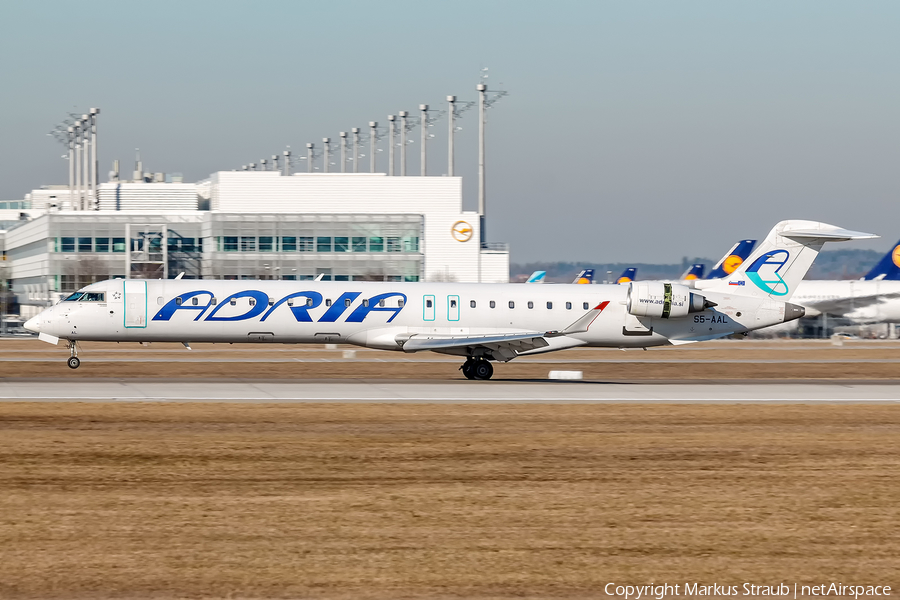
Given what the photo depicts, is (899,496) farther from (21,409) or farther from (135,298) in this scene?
(135,298)

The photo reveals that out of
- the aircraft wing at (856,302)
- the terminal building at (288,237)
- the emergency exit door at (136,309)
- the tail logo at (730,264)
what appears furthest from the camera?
the terminal building at (288,237)

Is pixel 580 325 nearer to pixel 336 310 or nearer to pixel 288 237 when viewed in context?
pixel 336 310

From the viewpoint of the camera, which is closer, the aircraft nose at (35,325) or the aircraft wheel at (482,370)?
the aircraft nose at (35,325)

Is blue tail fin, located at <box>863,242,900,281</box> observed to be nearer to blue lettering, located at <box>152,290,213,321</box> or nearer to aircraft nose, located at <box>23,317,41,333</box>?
blue lettering, located at <box>152,290,213,321</box>

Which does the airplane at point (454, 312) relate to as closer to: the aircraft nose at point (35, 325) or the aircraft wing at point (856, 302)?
the aircraft nose at point (35, 325)

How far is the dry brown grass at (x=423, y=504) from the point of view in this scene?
10.6m

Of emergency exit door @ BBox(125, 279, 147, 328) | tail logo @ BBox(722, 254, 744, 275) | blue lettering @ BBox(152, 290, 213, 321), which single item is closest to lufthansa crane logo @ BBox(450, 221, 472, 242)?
tail logo @ BBox(722, 254, 744, 275)

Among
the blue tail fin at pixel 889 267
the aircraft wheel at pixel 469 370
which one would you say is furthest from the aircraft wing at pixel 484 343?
the blue tail fin at pixel 889 267

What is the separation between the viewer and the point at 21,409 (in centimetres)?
2283

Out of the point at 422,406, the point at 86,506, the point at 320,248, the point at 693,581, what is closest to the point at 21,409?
the point at 422,406

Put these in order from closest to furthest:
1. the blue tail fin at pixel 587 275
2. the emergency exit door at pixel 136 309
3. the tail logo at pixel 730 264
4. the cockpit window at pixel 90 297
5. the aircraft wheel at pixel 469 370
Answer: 1. the emergency exit door at pixel 136 309
2. the cockpit window at pixel 90 297
3. the aircraft wheel at pixel 469 370
4. the blue tail fin at pixel 587 275
5. the tail logo at pixel 730 264

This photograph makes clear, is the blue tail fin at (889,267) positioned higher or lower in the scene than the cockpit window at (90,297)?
higher

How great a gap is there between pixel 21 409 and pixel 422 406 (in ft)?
30.0

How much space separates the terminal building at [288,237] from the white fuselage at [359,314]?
63.7 meters
